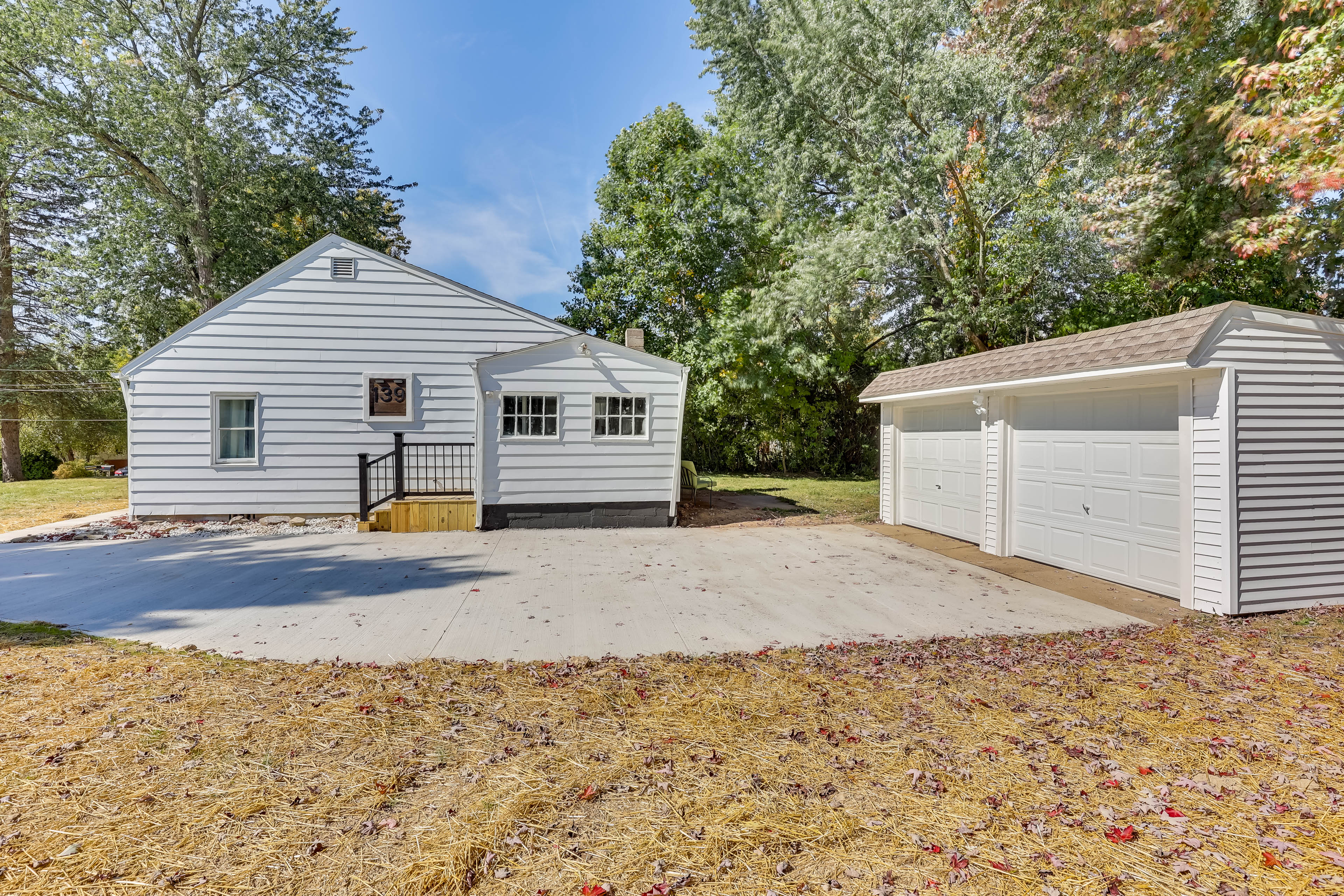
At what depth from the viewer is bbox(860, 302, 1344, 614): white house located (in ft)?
16.6

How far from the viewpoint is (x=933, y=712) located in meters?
3.29

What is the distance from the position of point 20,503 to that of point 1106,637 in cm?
1839

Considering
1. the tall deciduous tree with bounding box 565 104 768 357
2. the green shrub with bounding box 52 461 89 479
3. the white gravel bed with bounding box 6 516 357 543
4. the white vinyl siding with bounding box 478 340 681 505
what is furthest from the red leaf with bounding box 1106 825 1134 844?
the green shrub with bounding box 52 461 89 479

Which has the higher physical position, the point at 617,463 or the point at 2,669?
the point at 617,463

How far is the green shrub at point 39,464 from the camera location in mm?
18594

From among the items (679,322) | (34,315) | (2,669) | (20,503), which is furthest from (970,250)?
(34,315)

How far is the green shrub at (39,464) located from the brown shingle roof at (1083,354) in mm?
26345


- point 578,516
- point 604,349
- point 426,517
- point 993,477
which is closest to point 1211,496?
point 993,477

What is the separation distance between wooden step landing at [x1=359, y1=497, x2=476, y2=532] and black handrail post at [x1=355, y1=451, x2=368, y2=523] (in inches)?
4.8

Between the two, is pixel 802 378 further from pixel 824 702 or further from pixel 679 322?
pixel 824 702

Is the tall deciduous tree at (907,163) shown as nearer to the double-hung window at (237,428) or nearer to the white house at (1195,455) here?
the white house at (1195,455)

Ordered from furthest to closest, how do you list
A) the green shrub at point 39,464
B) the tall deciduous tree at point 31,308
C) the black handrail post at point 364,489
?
1. the green shrub at point 39,464
2. the tall deciduous tree at point 31,308
3. the black handrail post at point 364,489

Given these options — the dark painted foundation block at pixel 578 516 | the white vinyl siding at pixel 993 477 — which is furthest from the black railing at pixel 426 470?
the white vinyl siding at pixel 993 477

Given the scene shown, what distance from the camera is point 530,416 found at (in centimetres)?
937
